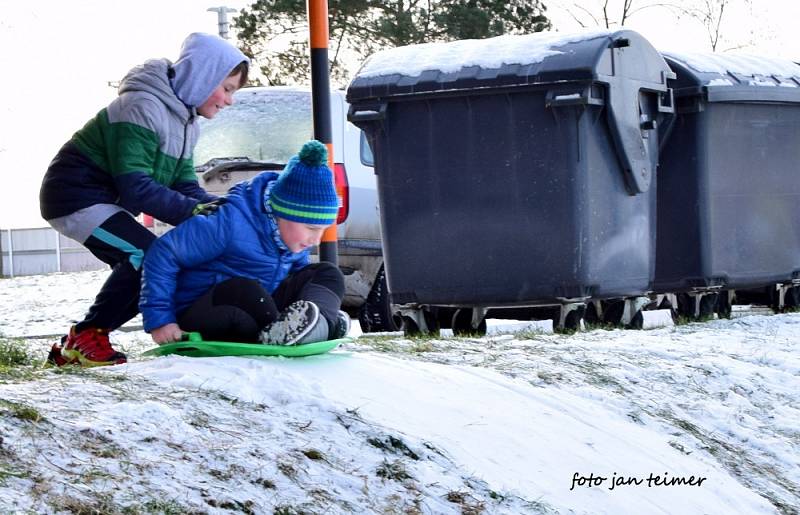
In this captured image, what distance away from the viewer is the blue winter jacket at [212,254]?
5.04 m

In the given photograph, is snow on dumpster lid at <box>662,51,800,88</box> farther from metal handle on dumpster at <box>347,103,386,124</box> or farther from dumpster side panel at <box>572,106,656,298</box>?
metal handle on dumpster at <box>347,103,386,124</box>

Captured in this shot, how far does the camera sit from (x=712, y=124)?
8977 millimetres

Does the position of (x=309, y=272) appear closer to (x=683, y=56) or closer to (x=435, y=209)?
(x=435, y=209)

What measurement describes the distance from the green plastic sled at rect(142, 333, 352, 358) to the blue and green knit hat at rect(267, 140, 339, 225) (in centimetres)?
48

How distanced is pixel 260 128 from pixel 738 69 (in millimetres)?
3280

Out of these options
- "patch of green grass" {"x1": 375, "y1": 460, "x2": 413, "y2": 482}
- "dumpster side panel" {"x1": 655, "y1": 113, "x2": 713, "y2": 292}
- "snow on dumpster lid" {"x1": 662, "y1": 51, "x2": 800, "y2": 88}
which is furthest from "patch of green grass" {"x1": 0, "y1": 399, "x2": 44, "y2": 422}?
"snow on dumpster lid" {"x1": 662, "y1": 51, "x2": 800, "y2": 88}

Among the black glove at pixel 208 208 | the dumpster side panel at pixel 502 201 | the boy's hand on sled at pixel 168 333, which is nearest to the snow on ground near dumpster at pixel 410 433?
the boy's hand on sled at pixel 168 333

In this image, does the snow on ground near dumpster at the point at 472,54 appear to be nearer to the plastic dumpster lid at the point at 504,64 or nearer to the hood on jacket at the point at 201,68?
the plastic dumpster lid at the point at 504,64

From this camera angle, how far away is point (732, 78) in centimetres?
920

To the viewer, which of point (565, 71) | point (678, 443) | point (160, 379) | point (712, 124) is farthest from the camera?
point (712, 124)

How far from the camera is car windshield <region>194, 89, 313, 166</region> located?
902 centimetres

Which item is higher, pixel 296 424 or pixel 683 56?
pixel 683 56

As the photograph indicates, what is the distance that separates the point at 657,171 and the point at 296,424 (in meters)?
5.52

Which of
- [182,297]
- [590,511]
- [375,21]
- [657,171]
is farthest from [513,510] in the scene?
[375,21]
